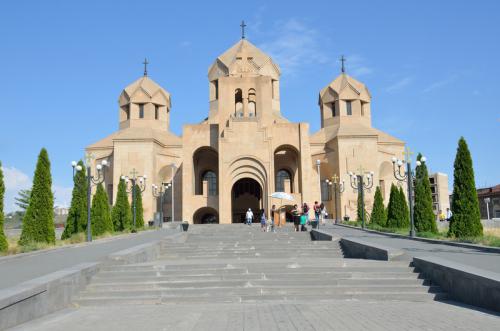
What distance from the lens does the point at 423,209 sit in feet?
60.2

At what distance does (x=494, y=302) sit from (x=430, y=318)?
36.0 inches

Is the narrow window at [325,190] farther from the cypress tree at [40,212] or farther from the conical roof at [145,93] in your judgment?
the cypress tree at [40,212]

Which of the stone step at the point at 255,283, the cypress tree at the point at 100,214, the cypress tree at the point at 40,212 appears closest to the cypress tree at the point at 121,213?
the cypress tree at the point at 100,214

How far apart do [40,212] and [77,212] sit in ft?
18.0

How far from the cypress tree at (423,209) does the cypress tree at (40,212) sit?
13756 millimetres

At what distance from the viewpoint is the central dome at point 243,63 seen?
36.3m

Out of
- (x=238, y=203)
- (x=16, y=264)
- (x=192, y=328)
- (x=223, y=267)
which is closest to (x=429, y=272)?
(x=223, y=267)

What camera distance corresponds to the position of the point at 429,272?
745 centimetres

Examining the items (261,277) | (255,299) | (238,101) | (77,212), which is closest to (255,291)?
(255,299)

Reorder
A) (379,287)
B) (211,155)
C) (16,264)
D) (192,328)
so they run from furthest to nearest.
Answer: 1. (211,155)
2. (16,264)
3. (379,287)
4. (192,328)

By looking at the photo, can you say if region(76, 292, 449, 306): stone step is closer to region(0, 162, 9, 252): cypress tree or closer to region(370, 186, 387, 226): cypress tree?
region(0, 162, 9, 252): cypress tree

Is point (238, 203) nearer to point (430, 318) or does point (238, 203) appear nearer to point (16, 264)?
point (16, 264)

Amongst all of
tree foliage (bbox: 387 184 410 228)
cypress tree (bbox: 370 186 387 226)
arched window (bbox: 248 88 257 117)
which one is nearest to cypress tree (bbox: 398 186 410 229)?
tree foliage (bbox: 387 184 410 228)

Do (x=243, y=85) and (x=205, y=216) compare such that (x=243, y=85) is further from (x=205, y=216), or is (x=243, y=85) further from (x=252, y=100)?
(x=205, y=216)
